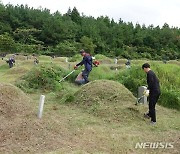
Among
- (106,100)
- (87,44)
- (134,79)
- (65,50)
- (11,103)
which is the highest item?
(87,44)

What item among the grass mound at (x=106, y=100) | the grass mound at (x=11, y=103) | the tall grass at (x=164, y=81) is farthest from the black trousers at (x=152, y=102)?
the grass mound at (x=11, y=103)

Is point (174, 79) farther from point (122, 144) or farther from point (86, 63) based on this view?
point (122, 144)

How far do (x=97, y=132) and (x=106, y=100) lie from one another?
95.5 inches

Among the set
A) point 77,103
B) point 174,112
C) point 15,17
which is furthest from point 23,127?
point 15,17

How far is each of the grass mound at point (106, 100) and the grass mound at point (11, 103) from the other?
1.90 m

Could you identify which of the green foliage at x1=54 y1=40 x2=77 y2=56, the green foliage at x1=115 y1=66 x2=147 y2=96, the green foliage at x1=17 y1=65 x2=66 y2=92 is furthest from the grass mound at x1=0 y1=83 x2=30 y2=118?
the green foliage at x1=54 y1=40 x2=77 y2=56

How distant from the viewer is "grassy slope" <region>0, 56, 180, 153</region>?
6.64m

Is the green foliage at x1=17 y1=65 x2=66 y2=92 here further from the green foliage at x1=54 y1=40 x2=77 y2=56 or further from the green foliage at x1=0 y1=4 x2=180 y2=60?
the green foliage at x1=0 y1=4 x2=180 y2=60

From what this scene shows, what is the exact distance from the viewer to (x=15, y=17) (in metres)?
55.9

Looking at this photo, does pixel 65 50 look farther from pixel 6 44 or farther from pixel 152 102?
pixel 152 102

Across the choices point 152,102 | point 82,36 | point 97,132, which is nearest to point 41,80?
point 152,102

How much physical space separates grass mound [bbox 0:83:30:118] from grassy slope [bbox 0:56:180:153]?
53cm

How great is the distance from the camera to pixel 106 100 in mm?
10078

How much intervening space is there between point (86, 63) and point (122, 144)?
698cm
